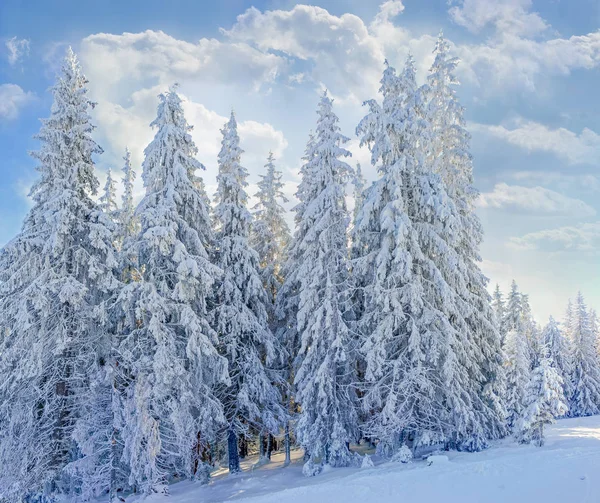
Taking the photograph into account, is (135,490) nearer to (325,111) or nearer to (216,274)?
(216,274)

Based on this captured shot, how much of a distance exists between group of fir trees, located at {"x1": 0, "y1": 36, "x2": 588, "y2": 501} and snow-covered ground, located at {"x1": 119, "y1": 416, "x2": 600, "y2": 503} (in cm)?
122

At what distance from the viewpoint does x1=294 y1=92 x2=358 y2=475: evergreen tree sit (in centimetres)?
1736

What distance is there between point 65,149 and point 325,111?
11.8 m

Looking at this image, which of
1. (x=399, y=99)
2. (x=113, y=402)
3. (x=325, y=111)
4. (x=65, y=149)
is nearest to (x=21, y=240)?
(x=65, y=149)

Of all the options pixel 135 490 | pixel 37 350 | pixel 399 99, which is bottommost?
pixel 135 490

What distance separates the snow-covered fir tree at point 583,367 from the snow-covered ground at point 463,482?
28.5 meters

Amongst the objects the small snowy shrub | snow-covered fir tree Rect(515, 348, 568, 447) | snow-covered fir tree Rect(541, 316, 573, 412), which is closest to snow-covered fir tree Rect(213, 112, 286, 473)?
the small snowy shrub

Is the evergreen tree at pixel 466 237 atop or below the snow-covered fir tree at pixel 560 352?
atop

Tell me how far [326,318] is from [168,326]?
691 centimetres

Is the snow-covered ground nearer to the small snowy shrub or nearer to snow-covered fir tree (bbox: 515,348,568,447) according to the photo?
the small snowy shrub

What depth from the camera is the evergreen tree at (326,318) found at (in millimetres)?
17359

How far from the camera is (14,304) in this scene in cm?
1612

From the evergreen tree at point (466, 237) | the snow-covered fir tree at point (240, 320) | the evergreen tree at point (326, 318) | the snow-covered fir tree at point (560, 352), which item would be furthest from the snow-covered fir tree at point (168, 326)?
the snow-covered fir tree at point (560, 352)

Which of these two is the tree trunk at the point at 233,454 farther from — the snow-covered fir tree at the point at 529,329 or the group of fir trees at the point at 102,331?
the snow-covered fir tree at the point at 529,329
